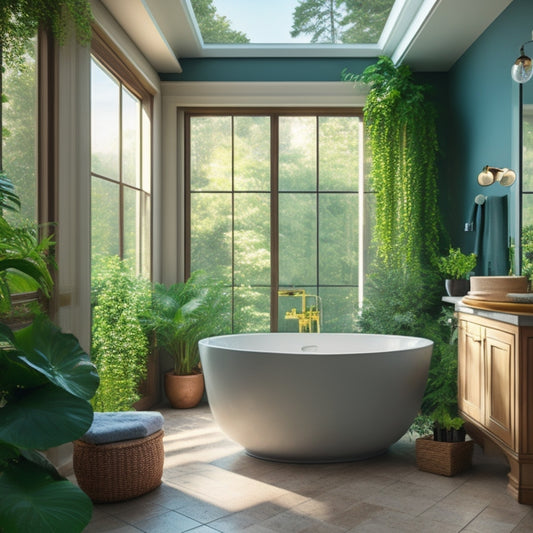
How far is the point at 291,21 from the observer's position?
177 inches

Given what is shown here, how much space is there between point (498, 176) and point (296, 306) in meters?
1.98

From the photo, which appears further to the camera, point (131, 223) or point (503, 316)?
point (131, 223)

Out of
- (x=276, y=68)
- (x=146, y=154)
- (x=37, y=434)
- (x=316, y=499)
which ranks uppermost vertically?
(x=276, y=68)

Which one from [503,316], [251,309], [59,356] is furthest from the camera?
[251,309]

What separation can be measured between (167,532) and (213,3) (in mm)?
3432

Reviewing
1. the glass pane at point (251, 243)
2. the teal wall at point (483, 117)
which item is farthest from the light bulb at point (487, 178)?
the glass pane at point (251, 243)

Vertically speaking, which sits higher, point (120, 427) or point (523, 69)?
point (523, 69)

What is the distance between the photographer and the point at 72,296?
3.28m

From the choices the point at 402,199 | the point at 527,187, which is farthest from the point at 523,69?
the point at 402,199

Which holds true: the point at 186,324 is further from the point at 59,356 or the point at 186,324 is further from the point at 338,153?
the point at 59,356

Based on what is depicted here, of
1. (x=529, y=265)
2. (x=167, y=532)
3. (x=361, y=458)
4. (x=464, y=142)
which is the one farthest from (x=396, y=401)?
(x=464, y=142)

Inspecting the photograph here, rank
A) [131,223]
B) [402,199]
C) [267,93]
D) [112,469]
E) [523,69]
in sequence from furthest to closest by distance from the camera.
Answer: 1. [267,93]
2. [402,199]
3. [131,223]
4. [523,69]
5. [112,469]

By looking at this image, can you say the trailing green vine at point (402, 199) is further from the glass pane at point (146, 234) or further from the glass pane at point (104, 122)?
the glass pane at point (104, 122)

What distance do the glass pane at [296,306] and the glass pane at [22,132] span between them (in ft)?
8.22
